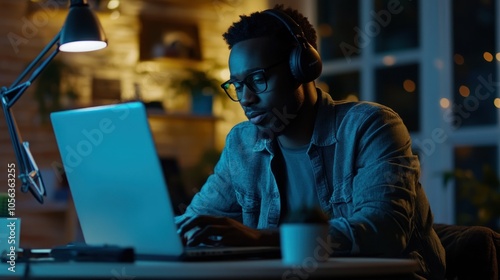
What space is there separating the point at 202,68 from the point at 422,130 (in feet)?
5.14

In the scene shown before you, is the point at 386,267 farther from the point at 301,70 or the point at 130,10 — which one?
the point at 130,10

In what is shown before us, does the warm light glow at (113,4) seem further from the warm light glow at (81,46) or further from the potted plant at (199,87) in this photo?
the warm light glow at (81,46)

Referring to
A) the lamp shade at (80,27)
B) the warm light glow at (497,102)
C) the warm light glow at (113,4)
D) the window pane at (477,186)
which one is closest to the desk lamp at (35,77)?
the lamp shade at (80,27)

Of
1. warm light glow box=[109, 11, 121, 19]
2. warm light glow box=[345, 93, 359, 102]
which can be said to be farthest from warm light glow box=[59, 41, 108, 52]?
warm light glow box=[345, 93, 359, 102]

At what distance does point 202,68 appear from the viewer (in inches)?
223

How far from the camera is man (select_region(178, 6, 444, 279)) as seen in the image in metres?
1.82

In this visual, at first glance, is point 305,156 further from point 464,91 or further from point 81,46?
point 464,91

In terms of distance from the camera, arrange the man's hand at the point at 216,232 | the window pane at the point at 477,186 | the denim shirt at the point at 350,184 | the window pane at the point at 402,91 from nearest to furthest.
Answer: the man's hand at the point at 216,232
the denim shirt at the point at 350,184
the window pane at the point at 477,186
the window pane at the point at 402,91

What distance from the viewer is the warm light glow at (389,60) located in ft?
16.8

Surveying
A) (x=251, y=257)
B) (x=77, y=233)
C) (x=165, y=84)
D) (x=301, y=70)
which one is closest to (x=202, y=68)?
(x=165, y=84)

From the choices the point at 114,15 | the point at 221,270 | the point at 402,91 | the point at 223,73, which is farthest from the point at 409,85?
the point at 221,270

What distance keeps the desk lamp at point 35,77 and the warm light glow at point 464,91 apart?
2911mm

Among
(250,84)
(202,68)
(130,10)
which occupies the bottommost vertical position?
(250,84)

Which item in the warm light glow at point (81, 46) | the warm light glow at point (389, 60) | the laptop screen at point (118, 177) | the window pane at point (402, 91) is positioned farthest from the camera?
the warm light glow at point (389, 60)
